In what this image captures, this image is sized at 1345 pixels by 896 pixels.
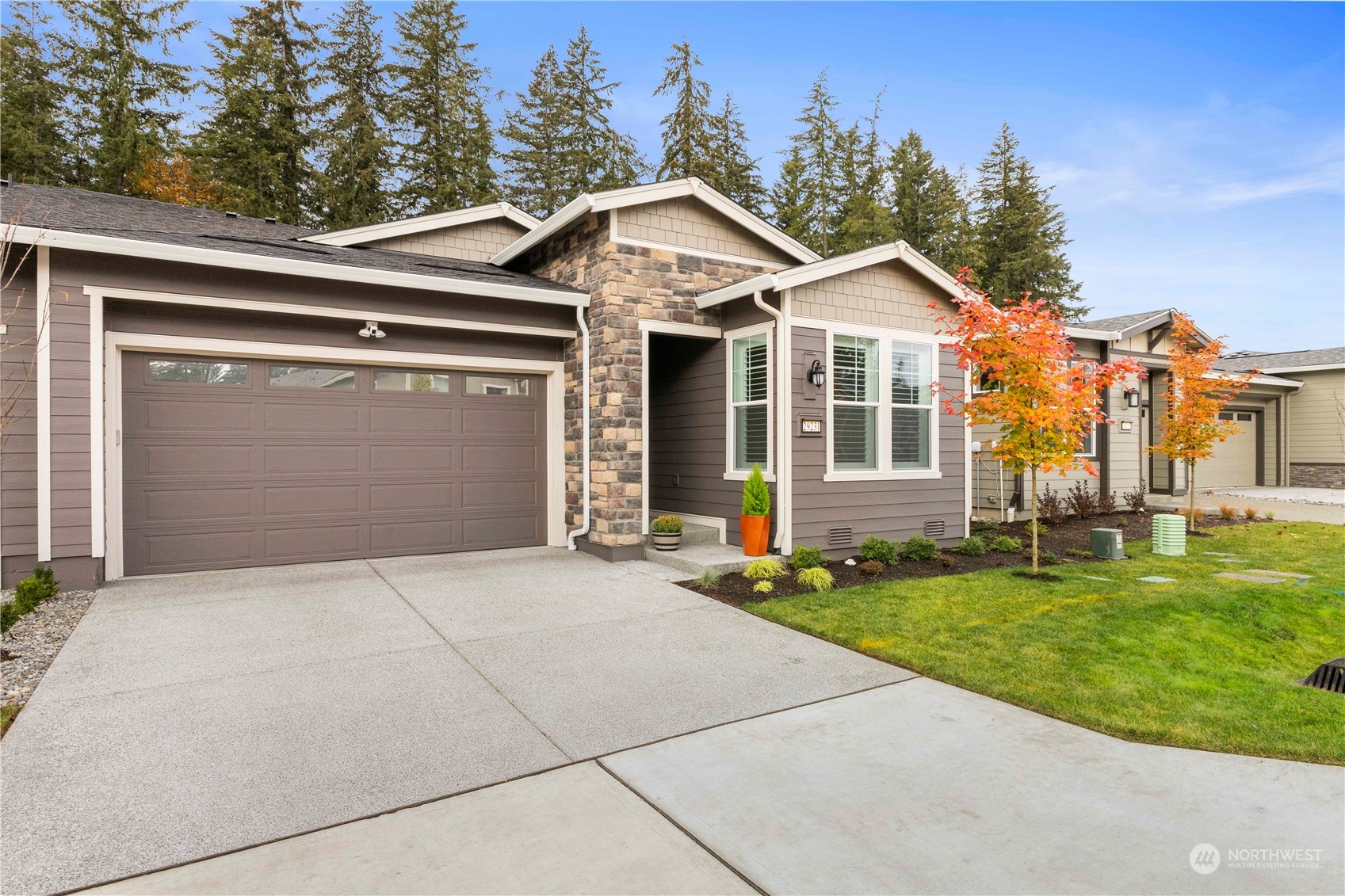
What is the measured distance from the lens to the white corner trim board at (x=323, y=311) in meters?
6.06

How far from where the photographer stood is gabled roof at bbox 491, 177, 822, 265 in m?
7.41

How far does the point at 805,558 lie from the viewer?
270 inches

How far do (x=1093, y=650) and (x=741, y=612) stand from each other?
2.54 m

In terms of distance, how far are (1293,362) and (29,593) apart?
995 inches

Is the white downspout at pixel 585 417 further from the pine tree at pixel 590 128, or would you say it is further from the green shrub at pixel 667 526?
the pine tree at pixel 590 128

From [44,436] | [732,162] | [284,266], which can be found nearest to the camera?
[44,436]

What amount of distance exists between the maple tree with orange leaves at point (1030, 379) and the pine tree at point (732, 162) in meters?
17.2

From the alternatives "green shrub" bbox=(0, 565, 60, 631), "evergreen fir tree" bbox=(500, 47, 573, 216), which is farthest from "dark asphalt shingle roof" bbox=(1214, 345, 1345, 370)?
"green shrub" bbox=(0, 565, 60, 631)

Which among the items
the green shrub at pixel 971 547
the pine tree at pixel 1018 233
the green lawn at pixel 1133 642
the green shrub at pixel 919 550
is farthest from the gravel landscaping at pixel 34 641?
the pine tree at pixel 1018 233

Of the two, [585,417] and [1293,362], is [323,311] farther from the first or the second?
[1293,362]

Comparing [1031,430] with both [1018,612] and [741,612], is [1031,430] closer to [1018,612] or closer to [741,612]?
[1018,612]

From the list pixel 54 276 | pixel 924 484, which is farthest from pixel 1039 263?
pixel 54 276

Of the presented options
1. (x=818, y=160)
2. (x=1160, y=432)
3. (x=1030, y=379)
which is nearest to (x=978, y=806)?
(x=1030, y=379)
